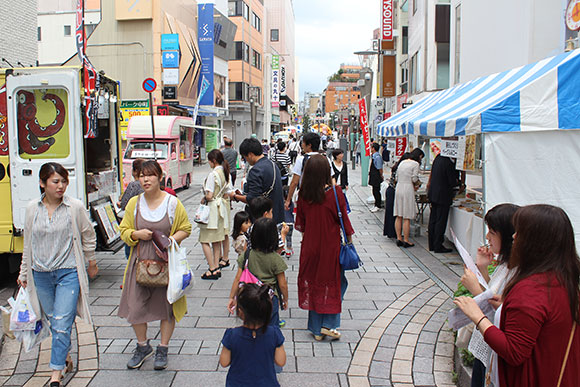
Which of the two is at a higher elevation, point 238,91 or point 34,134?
point 238,91

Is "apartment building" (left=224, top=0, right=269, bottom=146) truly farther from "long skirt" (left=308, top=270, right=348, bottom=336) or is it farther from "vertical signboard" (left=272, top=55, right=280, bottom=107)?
"long skirt" (left=308, top=270, right=348, bottom=336)

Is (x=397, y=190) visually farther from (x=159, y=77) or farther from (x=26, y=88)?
(x=159, y=77)

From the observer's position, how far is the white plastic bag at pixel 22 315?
12.7 ft

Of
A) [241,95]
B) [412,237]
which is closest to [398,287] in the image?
[412,237]

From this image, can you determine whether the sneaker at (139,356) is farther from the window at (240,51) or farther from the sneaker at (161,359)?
the window at (240,51)

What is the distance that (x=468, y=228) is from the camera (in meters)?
7.55

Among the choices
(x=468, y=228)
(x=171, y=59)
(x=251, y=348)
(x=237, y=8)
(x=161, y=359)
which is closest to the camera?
(x=251, y=348)

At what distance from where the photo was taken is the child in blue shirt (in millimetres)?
2830

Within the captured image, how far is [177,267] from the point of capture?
4.05 metres

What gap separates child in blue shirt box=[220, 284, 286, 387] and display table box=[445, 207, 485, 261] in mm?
4911

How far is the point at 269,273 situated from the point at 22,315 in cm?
195

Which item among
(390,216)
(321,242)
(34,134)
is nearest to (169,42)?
(390,216)

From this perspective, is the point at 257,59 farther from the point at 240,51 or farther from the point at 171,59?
the point at 171,59

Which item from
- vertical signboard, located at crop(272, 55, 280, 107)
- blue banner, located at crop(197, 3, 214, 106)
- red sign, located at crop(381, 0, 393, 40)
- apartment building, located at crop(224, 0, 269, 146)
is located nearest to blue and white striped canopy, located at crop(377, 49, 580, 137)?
red sign, located at crop(381, 0, 393, 40)
